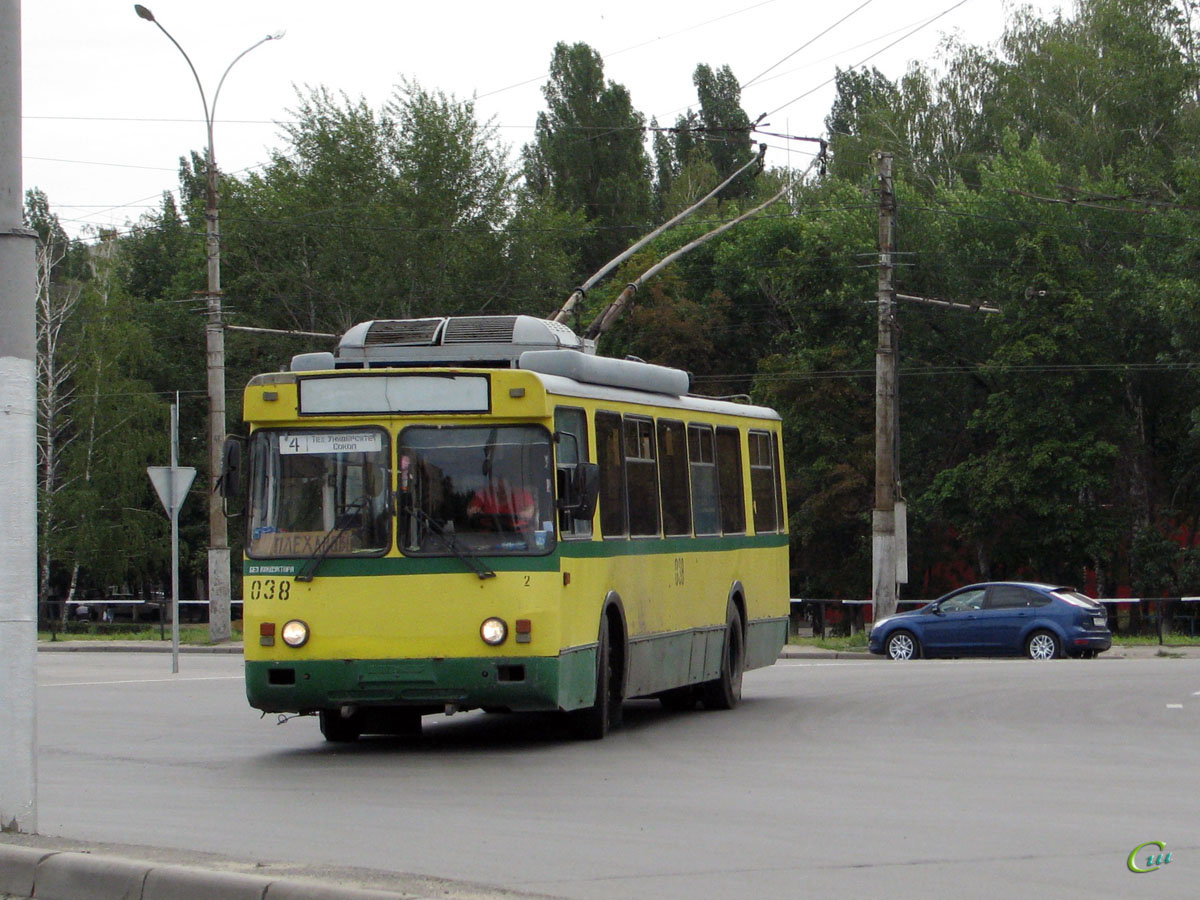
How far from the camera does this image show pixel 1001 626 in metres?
29.9

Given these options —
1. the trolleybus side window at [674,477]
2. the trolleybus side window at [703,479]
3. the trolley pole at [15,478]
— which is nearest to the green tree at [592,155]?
the trolleybus side window at [703,479]

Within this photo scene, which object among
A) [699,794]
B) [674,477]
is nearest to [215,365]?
[674,477]

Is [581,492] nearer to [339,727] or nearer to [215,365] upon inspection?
[339,727]

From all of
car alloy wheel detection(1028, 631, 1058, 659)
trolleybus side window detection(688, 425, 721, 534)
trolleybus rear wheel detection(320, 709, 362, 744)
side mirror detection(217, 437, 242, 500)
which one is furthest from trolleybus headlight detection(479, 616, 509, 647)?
car alloy wheel detection(1028, 631, 1058, 659)

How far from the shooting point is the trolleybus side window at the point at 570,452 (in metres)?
13.4

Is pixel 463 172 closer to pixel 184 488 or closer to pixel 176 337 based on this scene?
pixel 176 337

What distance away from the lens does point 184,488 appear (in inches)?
1021

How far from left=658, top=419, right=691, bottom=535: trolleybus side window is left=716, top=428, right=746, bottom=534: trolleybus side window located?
1002mm

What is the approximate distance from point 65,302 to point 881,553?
33.9m

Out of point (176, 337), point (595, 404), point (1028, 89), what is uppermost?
point (1028, 89)

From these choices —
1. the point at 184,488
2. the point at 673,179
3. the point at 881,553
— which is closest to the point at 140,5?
the point at 184,488

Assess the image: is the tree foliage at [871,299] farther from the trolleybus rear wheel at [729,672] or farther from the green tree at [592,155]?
the trolleybus rear wheel at [729,672]

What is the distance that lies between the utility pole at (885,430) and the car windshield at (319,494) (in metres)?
21.5

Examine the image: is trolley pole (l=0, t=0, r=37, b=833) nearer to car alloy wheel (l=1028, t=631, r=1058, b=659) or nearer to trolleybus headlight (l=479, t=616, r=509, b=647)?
trolleybus headlight (l=479, t=616, r=509, b=647)
